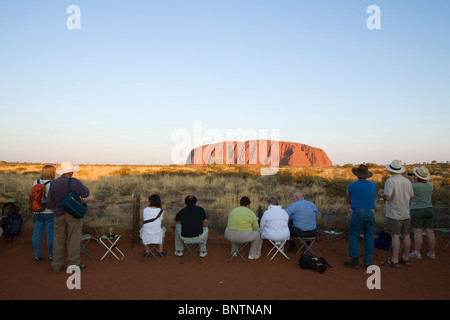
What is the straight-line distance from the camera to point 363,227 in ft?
19.5

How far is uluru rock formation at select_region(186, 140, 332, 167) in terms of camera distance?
107 meters

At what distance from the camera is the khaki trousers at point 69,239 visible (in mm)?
5498

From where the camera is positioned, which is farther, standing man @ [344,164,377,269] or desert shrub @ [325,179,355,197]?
desert shrub @ [325,179,355,197]

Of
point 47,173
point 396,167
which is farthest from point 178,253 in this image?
point 396,167

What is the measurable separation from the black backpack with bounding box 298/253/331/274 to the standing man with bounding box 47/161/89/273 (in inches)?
167

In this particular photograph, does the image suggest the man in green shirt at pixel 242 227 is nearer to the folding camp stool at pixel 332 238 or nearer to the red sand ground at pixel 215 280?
the red sand ground at pixel 215 280

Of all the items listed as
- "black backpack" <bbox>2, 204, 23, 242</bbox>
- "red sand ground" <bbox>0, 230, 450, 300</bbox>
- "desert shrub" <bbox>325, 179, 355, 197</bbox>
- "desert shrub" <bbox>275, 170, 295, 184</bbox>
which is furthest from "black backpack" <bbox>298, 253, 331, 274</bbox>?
"desert shrub" <bbox>275, 170, 295, 184</bbox>

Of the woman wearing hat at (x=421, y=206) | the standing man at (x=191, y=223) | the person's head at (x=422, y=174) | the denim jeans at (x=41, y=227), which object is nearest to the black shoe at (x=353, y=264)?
the woman wearing hat at (x=421, y=206)

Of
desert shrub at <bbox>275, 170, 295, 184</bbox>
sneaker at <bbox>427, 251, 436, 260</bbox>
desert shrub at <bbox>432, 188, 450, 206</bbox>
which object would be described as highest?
desert shrub at <bbox>275, 170, 295, 184</bbox>

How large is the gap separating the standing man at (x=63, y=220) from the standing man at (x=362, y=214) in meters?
5.03

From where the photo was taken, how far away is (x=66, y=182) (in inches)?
215

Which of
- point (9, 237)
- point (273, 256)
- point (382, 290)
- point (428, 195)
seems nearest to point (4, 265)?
point (9, 237)

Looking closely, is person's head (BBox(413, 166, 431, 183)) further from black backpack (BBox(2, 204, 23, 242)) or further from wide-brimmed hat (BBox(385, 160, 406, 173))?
black backpack (BBox(2, 204, 23, 242))
